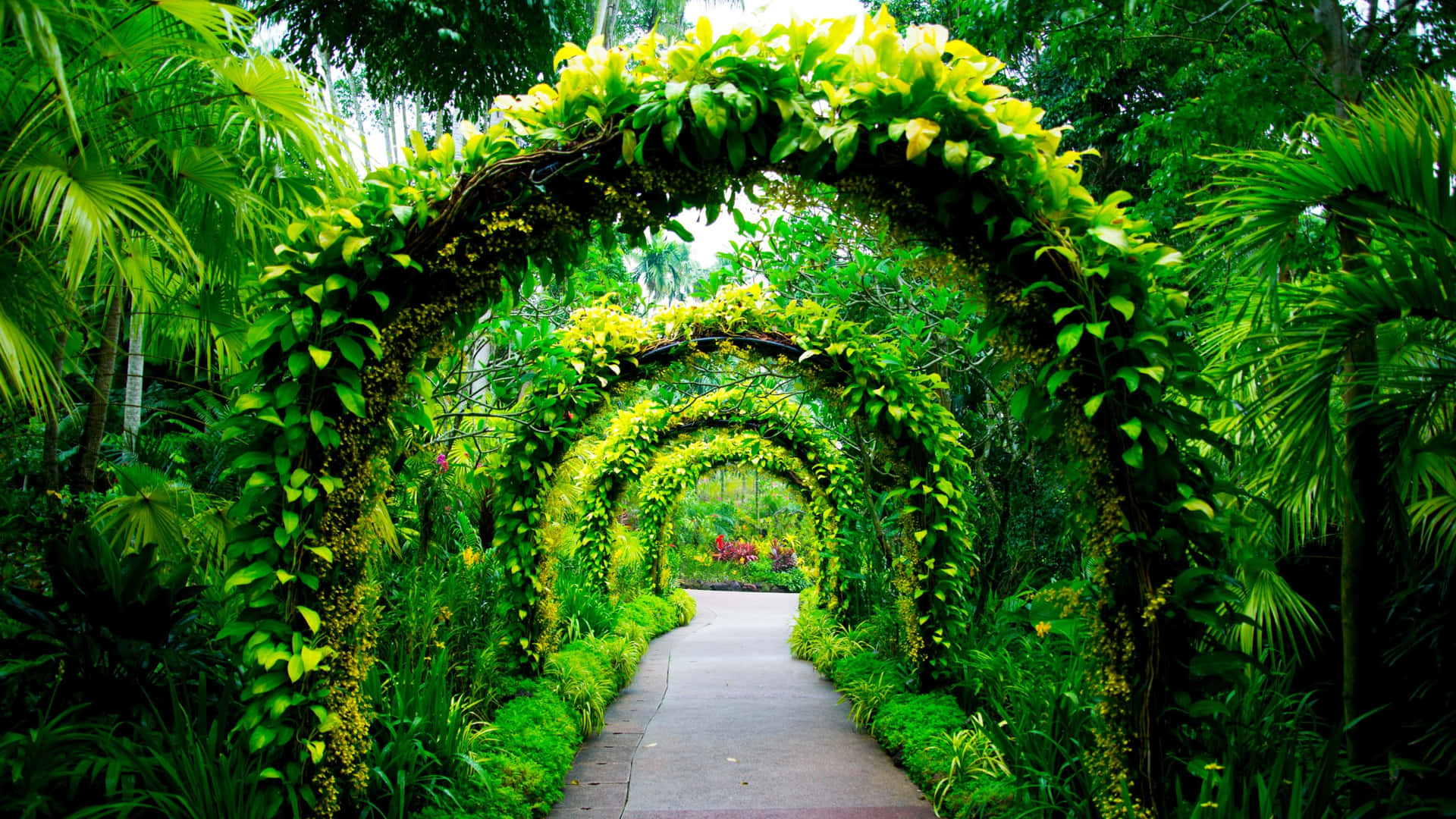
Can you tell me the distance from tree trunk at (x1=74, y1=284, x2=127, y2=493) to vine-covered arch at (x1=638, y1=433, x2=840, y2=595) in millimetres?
4946

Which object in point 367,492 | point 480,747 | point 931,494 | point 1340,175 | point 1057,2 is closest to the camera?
point 1340,175

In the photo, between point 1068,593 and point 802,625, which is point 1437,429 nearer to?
point 1068,593

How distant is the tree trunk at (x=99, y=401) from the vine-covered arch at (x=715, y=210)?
1.24 m

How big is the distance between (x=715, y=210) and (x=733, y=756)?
138 inches

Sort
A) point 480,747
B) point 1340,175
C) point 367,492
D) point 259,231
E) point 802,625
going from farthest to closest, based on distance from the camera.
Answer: point 802,625
point 480,747
point 259,231
point 367,492
point 1340,175

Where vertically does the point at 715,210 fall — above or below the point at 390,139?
below

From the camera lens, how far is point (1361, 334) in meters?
2.32

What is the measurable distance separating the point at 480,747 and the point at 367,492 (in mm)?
1685

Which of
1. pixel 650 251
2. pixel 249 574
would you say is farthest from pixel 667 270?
pixel 249 574

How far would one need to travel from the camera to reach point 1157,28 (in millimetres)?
5098

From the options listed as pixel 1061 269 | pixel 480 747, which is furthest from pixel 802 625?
pixel 1061 269

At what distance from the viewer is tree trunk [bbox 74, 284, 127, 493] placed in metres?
3.29

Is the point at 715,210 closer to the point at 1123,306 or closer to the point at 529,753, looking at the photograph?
the point at 1123,306

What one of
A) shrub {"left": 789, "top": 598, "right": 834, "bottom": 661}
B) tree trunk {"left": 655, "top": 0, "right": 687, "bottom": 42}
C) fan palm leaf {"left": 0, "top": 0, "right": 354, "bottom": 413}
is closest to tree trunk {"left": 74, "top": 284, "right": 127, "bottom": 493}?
fan palm leaf {"left": 0, "top": 0, "right": 354, "bottom": 413}
